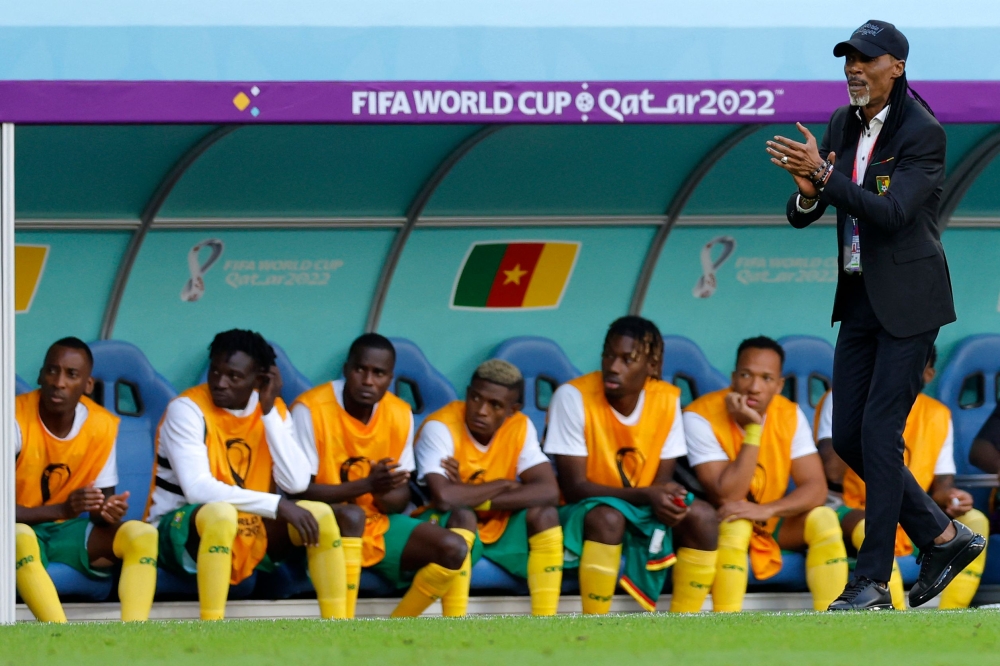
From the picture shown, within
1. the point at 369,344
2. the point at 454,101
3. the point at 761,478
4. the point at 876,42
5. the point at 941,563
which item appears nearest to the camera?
the point at 876,42

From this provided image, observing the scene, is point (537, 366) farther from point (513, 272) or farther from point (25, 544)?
point (25, 544)

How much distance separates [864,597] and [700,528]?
1.93 m

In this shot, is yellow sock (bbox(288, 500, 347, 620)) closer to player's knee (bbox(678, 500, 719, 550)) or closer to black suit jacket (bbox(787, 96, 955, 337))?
player's knee (bbox(678, 500, 719, 550))

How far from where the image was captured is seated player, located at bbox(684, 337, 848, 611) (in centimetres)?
600

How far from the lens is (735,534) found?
19.7ft

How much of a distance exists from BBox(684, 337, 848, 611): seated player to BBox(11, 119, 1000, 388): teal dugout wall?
0.49 m

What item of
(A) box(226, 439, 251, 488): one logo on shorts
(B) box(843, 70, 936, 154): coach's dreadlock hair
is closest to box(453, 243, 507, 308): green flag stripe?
(A) box(226, 439, 251, 488): one logo on shorts

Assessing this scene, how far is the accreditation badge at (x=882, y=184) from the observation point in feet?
13.1

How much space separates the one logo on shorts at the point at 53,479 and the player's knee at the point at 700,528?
238 centimetres

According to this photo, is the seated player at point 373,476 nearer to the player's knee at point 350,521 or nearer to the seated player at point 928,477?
the player's knee at point 350,521

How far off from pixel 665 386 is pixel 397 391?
3.66 ft

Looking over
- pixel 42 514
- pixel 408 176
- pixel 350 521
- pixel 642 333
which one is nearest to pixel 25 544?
pixel 42 514

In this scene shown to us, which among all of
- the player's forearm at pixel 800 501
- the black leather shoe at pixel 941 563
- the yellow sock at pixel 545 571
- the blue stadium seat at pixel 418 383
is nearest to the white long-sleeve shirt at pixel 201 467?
the blue stadium seat at pixel 418 383

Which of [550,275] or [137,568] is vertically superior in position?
[550,275]
